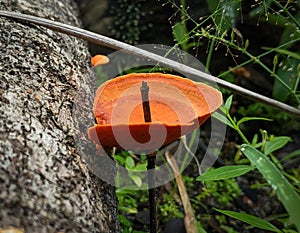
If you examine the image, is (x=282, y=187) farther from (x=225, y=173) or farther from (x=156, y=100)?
(x=156, y=100)

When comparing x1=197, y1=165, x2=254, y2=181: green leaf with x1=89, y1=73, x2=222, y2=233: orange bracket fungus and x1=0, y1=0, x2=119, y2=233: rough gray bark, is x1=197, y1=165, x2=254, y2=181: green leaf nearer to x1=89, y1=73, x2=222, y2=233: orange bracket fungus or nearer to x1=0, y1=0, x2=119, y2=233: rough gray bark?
x1=89, y1=73, x2=222, y2=233: orange bracket fungus

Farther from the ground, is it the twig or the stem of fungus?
the twig

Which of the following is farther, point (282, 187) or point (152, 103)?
point (152, 103)

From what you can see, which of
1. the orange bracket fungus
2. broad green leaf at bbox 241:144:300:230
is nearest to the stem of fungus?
the orange bracket fungus

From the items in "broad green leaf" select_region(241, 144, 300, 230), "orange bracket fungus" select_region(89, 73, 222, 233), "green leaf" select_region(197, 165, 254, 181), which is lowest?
"broad green leaf" select_region(241, 144, 300, 230)

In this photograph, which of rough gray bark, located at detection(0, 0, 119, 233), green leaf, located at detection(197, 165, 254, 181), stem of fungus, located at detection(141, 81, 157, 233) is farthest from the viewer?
green leaf, located at detection(197, 165, 254, 181)

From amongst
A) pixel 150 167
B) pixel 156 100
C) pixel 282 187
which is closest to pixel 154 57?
pixel 156 100

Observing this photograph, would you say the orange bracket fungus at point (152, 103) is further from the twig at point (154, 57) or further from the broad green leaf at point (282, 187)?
the broad green leaf at point (282, 187)

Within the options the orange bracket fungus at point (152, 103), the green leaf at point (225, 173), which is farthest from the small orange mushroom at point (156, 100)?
the green leaf at point (225, 173)

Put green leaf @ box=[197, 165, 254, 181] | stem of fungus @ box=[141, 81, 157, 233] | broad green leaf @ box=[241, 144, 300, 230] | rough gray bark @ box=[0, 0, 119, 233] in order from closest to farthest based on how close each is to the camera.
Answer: rough gray bark @ box=[0, 0, 119, 233]
broad green leaf @ box=[241, 144, 300, 230]
stem of fungus @ box=[141, 81, 157, 233]
green leaf @ box=[197, 165, 254, 181]
